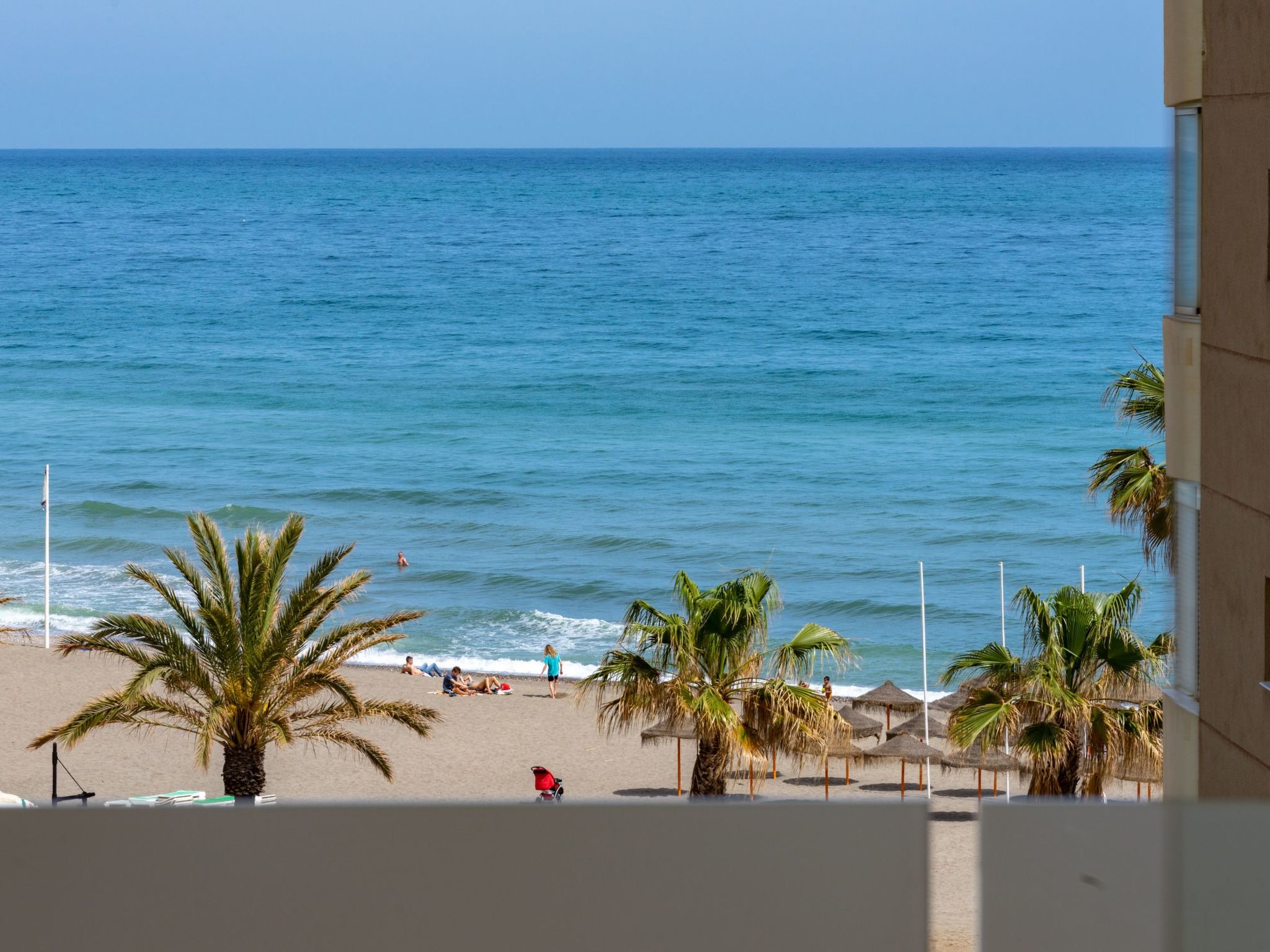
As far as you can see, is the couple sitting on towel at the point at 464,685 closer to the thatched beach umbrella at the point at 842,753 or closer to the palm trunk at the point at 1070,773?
the thatched beach umbrella at the point at 842,753

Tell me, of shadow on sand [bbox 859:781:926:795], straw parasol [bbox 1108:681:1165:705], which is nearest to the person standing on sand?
shadow on sand [bbox 859:781:926:795]

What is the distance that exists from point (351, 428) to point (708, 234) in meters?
58.8

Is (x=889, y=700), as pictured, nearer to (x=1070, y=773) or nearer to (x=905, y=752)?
(x=905, y=752)

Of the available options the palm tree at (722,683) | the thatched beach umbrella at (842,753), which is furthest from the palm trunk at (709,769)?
the thatched beach umbrella at (842,753)

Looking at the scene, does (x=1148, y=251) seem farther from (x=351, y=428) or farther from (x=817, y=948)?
(x=817, y=948)

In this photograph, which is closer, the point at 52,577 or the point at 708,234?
the point at 52,577

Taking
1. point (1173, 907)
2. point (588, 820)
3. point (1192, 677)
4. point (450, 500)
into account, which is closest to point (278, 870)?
point (588, 820)

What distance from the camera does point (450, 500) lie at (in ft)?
153

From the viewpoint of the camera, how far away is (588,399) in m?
61.9

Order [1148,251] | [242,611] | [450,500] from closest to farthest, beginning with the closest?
1. [242,611]
2. [450,500]
3. [1148,251]

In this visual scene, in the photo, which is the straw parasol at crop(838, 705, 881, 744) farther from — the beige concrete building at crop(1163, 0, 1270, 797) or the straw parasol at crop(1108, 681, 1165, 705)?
the beige concrete building at crop(1163, 0, 1270, 797)

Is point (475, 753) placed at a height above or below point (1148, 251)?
below

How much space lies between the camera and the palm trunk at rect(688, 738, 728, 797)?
1608 centimetres

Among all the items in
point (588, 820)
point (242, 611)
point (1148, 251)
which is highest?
point (1148, 251)
